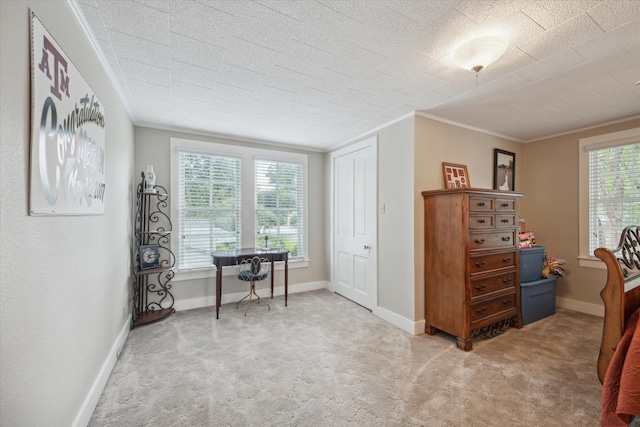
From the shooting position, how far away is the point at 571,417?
1.78 meters

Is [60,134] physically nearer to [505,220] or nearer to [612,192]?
[505,220]

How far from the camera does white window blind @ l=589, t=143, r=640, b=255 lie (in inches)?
131

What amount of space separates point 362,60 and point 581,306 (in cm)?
438

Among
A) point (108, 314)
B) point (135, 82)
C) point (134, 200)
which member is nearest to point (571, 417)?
point (108, 314)

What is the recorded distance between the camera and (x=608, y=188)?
3.50m

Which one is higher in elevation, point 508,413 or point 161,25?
point 161,25

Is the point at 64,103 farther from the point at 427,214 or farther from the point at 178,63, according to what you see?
the point at 427,214

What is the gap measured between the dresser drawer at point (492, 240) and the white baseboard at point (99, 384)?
326 centimetres

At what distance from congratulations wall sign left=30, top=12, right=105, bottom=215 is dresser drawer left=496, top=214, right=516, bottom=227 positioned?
365 cm

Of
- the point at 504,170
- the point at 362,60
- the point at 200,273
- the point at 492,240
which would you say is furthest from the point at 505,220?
the point at 200,273

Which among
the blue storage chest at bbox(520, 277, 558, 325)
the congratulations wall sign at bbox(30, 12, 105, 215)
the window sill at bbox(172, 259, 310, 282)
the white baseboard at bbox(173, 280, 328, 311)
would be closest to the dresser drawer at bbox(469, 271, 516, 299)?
the blue storage chest at bbox(520, 277, 558, 325)

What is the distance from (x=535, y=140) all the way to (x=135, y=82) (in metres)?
5.33

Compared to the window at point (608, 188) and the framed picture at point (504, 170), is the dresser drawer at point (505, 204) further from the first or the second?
the window at point (608, 188)

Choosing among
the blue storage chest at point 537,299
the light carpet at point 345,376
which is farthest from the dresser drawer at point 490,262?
the light carpet at point 345,376
